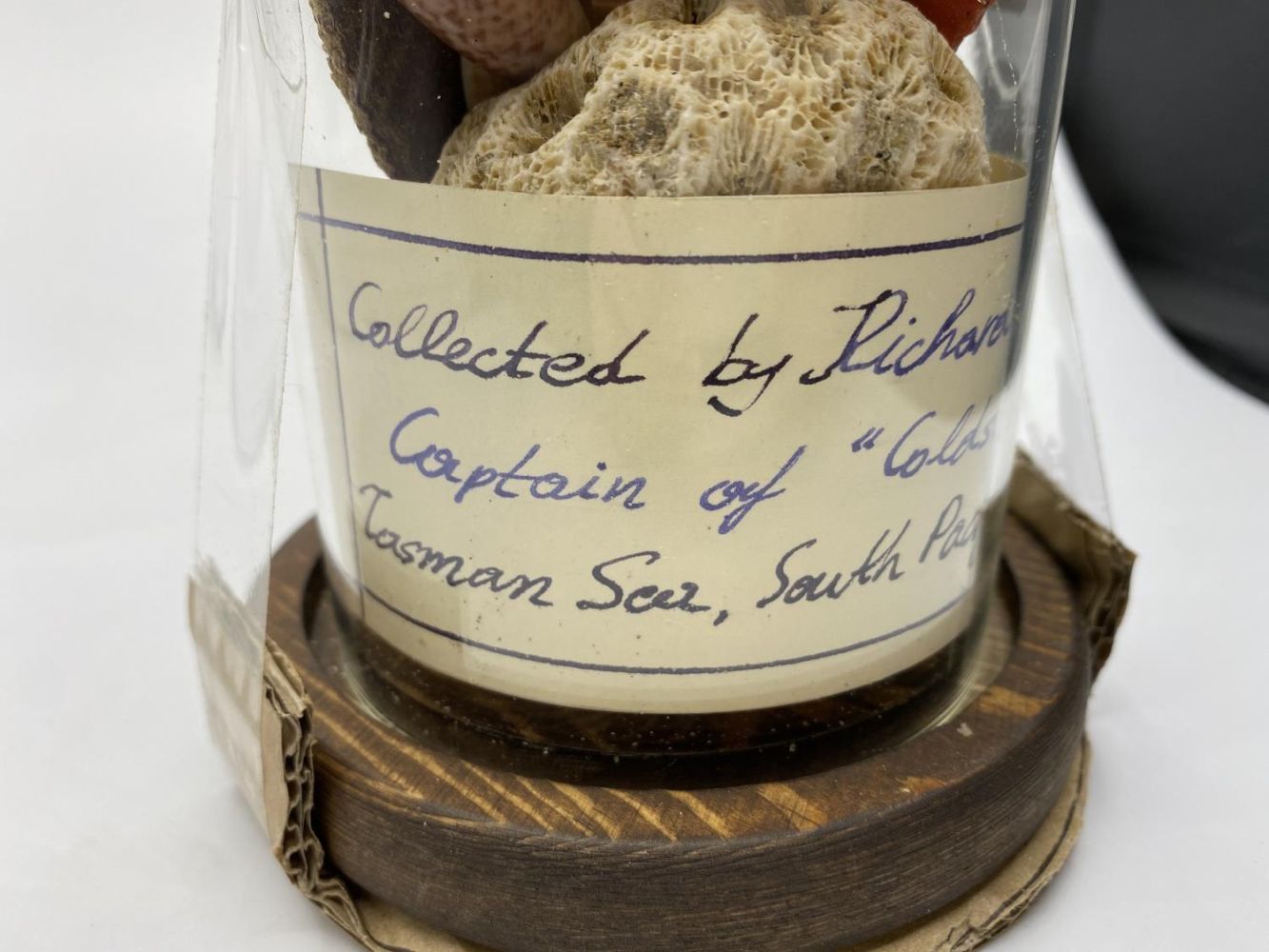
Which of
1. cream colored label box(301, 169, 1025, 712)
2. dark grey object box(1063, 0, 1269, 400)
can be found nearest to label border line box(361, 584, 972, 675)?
cream colored label box(301, 169, 1025, 712)

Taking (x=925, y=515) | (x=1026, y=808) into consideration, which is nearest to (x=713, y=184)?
(x=925, y=515)

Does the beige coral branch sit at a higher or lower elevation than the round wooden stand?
higher

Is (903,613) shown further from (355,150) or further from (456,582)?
(355,150)

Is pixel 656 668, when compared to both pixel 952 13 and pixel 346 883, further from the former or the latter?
pixel 952 13

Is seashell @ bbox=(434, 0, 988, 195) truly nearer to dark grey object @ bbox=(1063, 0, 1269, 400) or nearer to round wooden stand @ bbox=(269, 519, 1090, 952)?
round wooden stand @ bbox=(269, 519, 1090, 952)

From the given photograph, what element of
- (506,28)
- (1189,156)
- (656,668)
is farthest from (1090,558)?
(1189,156)
